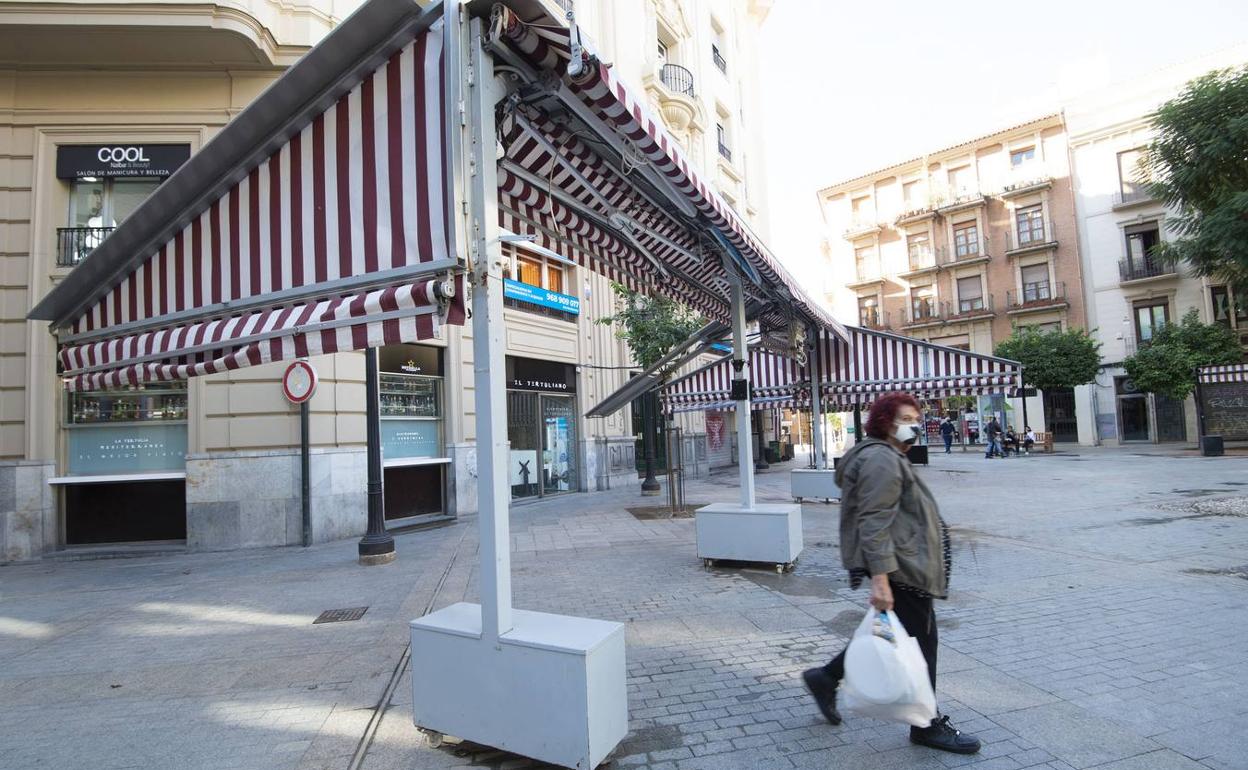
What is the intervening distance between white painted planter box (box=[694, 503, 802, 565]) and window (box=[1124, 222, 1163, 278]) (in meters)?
36.8

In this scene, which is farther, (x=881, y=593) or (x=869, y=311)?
(x=869, y=311)

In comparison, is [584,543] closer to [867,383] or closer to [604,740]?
[867,383]

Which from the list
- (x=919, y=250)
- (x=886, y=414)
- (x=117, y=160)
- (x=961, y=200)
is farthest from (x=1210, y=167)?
(x=117, y=160)

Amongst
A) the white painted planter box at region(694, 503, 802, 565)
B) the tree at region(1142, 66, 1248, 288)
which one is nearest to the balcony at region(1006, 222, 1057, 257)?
the tree at region(1142, 66, 1248, 288)

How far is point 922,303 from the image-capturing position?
41531 mm

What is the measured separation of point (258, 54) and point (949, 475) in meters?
19.1

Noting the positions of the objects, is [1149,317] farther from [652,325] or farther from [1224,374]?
[652,325]

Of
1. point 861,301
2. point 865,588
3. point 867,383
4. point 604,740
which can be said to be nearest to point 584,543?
point 865,588

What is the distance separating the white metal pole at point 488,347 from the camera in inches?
115

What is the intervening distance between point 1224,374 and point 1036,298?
1440 cm

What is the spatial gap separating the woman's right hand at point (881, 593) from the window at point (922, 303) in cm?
4223

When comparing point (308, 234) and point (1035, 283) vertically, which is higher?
point (1035, 283)

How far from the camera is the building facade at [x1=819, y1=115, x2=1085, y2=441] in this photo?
3597 cm

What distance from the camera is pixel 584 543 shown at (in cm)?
904
